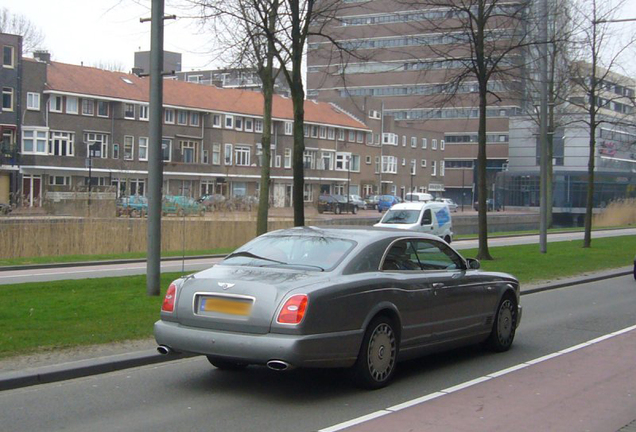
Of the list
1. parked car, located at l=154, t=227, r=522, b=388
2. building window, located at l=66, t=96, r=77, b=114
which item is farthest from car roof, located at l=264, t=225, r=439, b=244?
building window, located at l=66, t=96, r=77, b=114

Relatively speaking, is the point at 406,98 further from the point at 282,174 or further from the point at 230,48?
the point at 230,48

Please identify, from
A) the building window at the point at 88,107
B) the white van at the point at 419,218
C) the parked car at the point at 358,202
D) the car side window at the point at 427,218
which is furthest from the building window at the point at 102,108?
the car side window at the point at 427,218

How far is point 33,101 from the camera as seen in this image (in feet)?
205

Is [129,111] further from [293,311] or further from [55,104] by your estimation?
[293,311]

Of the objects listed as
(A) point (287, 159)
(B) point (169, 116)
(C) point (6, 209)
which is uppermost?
(B) point (169, 116)

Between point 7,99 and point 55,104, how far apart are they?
3543 millimetres

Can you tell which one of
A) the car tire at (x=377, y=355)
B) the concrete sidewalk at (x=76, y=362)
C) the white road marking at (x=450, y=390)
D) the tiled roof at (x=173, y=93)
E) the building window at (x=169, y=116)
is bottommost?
the white road marking at (x=450, y=390)

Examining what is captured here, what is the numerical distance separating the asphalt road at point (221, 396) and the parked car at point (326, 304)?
283mm

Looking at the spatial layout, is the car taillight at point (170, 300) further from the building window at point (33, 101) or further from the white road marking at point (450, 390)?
the building window at point (33, 101)

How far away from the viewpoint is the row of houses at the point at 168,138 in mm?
61969

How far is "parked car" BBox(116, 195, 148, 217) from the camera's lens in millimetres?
42000

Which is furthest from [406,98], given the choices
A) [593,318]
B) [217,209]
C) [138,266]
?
[593,318]

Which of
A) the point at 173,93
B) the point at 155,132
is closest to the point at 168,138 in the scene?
the point at 173,93

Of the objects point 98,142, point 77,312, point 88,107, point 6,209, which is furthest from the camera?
point 98,142
